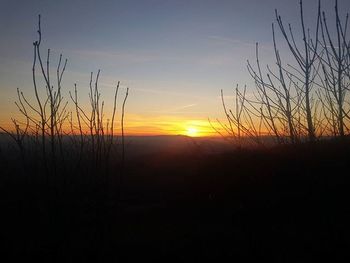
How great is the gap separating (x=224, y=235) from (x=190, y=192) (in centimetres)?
747

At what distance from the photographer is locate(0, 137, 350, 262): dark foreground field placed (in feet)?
13.0

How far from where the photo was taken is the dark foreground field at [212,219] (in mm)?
3965

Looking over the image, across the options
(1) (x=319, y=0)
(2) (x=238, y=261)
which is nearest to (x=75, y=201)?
(2) (x=238, y=261)

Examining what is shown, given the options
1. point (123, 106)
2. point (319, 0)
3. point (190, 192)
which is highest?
point (319, 0)

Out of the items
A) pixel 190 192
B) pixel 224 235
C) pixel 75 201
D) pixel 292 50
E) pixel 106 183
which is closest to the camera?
pixel 106 183

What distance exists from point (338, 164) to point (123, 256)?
512 cm

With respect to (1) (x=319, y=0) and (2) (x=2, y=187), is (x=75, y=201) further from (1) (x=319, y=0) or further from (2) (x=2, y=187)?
(2) (x=2, y=187)

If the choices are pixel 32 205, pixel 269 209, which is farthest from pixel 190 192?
pixel 32 205

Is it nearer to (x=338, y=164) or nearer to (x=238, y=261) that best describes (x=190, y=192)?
(x=338, y=164)

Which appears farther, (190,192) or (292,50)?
(190,192)

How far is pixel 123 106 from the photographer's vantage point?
3.98 meters

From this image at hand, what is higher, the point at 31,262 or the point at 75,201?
the point at 75,201

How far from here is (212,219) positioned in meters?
8.88

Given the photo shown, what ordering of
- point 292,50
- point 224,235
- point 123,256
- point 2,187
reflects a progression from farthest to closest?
point 2,187 → point 224,235 → point 123,256 → point 292,50
